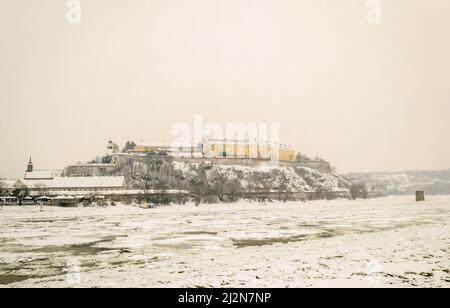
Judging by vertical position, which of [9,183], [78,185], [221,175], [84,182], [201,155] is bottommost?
[78,185]

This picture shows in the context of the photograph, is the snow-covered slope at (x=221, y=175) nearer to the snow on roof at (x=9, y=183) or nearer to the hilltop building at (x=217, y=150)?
the hilltop building at (x=217, y=150)

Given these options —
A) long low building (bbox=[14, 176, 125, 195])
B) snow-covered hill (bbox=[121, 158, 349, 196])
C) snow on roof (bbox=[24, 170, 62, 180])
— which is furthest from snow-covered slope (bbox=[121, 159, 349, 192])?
snow on roof (bbox=[24, 170, 62, 180])

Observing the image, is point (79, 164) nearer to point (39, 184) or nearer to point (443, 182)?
point (39, 184)

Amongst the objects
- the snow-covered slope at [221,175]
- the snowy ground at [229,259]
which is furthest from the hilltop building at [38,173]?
the snowy ground at [229,259]

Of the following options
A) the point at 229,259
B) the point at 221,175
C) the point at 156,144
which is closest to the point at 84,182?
the point at 221,175

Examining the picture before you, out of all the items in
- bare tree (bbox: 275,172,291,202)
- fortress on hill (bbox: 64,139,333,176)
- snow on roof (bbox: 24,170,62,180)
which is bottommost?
bare tree (bbox: 275,172,291,202)

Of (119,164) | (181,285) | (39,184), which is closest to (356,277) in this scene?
(181,285)

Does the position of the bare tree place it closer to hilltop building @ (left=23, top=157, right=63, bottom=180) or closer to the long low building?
the long low building

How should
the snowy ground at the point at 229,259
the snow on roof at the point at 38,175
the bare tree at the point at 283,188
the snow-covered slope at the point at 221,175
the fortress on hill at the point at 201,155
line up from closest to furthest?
the snowy ground at the point at 229,259 → the bare tree at the point at 283,188 → the snow-covered slope at the point at 221,175 → the snow on roof at the point at 38,175 → the fortress on hill at the point at 201,155

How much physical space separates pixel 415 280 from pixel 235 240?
1070cm

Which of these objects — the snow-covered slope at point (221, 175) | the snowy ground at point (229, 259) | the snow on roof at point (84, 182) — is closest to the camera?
the snowy ground at point (229, 259)

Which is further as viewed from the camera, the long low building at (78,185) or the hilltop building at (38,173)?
the hilltop building at (38,173)

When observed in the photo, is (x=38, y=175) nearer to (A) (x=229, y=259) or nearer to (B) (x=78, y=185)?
(B) (x=78, y=185)
